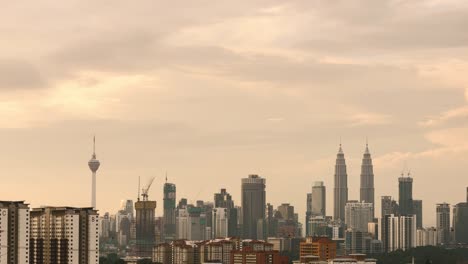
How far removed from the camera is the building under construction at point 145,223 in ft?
431

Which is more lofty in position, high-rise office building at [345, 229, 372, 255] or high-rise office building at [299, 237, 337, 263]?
high-rise office building at [299, 237, 337, 263]

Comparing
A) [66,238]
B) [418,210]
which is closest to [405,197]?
A: [418,210]

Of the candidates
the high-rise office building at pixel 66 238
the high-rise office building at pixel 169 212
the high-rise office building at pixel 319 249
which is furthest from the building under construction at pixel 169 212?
the high-rise office building at pixel 66 238

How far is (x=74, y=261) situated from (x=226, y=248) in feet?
124

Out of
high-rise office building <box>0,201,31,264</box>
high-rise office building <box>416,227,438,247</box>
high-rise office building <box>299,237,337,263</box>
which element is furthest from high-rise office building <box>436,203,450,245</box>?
high-rise office building <box>0,201,31,264</box>

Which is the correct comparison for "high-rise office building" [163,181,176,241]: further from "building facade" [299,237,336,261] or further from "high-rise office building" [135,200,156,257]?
"building facade" [299,237,336,261]

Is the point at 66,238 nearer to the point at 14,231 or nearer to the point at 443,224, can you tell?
the point at 14,231

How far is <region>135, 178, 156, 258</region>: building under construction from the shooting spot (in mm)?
131375

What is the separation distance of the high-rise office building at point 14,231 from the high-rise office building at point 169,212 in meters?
83.1

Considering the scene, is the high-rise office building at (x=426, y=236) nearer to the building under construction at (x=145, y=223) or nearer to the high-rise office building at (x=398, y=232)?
the high-rise office building at (x=398, y=232)

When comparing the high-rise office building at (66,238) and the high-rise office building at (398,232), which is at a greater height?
the high-rise office building at (66,238)

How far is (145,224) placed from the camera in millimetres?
135875

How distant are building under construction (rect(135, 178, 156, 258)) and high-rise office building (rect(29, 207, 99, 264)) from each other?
6879cm

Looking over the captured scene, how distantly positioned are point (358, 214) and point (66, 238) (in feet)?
344
